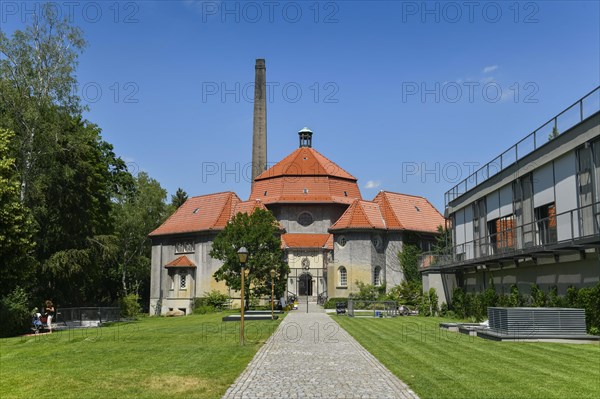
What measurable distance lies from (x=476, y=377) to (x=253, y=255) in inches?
1368

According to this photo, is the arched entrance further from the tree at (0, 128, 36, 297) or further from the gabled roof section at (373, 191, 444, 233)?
the tree at (0, 128, 36, 297)

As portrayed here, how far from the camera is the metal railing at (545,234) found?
1959 cm

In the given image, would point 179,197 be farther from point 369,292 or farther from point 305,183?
point 369,292

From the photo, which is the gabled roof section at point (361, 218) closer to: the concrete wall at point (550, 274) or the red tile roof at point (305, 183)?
the red tile roof at point (305, 183)

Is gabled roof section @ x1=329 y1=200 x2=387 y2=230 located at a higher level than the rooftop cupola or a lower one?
lower

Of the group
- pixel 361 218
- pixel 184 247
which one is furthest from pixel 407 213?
pixel 184 247

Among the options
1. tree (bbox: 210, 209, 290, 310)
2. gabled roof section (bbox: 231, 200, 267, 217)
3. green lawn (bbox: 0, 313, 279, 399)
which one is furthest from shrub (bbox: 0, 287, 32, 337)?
gabled roof section (bbox: 231, 200, 267, 217)

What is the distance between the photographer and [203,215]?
201ft

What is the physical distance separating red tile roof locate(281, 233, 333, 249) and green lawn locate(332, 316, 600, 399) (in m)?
38.7

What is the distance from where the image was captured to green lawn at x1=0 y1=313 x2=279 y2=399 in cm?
1046

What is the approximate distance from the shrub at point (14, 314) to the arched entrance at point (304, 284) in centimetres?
3238

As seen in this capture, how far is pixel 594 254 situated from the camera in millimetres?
19578

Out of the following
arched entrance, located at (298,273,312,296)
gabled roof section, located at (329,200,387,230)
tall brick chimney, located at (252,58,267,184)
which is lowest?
arched entrance, located at (298,273,312,296)

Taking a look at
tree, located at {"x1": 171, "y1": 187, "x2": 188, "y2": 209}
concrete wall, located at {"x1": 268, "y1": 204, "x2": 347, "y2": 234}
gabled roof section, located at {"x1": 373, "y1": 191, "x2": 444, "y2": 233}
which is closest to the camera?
gabled roof section, located at {"x1": 373, "y1": 191, "x2": 444, "y2": 233}
